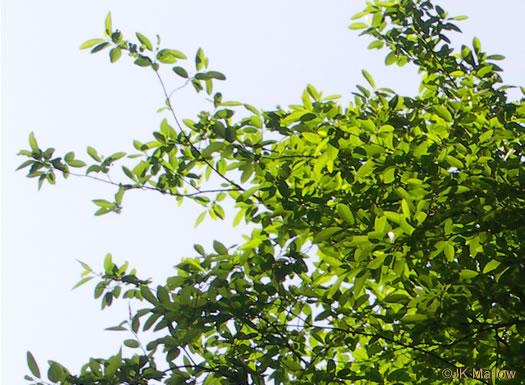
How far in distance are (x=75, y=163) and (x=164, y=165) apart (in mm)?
550

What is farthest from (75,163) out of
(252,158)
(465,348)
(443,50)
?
(443,50)

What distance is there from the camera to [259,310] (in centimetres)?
296

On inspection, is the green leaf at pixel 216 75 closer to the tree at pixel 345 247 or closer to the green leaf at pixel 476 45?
the tree at pixel 345 247

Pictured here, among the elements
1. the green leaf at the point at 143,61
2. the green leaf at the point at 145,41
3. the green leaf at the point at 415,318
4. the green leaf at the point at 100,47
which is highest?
the green leaf at the point at 100,47

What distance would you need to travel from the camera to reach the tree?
2.79m

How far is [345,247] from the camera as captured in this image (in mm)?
2873

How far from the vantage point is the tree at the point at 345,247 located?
279 centimetres

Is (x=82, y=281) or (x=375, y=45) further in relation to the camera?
(x=375, y=45)

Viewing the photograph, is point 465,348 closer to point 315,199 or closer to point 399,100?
point 315,199

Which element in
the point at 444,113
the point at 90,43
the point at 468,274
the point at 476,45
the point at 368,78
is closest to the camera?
the point at 468,274

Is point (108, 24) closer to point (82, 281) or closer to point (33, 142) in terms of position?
point (33, 142)

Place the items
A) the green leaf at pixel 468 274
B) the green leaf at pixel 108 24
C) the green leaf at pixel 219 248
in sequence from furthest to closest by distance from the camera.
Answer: the green leaf at pixel 108 24 < the green leaf at pixel 219 248 < the green leaf at pixel 468 274

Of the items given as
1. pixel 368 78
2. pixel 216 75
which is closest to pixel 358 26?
pixel 368 78

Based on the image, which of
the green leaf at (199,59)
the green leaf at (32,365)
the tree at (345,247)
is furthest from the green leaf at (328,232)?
the green leaf at (32,365)
